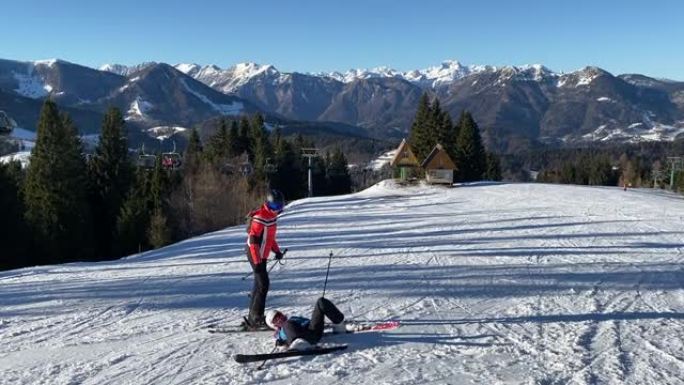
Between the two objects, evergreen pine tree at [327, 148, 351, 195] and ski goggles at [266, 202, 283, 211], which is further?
evergreen pine tree at [327, 148, 351, 195]

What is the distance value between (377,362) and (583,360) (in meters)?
2.68

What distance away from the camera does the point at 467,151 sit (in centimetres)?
6134

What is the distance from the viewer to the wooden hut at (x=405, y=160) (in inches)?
2174

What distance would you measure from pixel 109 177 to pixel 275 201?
38.5 meters

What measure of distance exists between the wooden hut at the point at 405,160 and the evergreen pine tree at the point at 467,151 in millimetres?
6833

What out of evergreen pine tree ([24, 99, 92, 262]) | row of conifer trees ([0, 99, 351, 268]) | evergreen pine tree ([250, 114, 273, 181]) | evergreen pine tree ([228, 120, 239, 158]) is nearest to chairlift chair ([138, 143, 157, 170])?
row of conifer trees ([0, 99, 351, 268])

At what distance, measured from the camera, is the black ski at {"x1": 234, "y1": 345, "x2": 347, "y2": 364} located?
7.27m

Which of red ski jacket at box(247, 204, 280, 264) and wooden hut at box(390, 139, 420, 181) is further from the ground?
wooden hut at box(390, 139, 420, 181)

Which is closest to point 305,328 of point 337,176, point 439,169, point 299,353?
point 299,353

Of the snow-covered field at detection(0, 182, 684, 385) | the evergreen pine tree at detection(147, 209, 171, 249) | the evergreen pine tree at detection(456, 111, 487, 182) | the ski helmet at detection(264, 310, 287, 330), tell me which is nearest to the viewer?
the snow-covered field at detection(0, 182, 684, 385)

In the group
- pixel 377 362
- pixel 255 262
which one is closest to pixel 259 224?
pixel 255 262

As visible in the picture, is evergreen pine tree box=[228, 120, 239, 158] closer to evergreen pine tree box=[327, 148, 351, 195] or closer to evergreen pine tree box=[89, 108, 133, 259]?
evergreen pine tree box=[327, 148, 351, 195]

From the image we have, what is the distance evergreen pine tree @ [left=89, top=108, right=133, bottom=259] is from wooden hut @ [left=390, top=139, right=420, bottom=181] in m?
25.0

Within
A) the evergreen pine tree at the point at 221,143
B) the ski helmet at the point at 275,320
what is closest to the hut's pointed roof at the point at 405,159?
the evergreen pine tree at the point at 221,143
